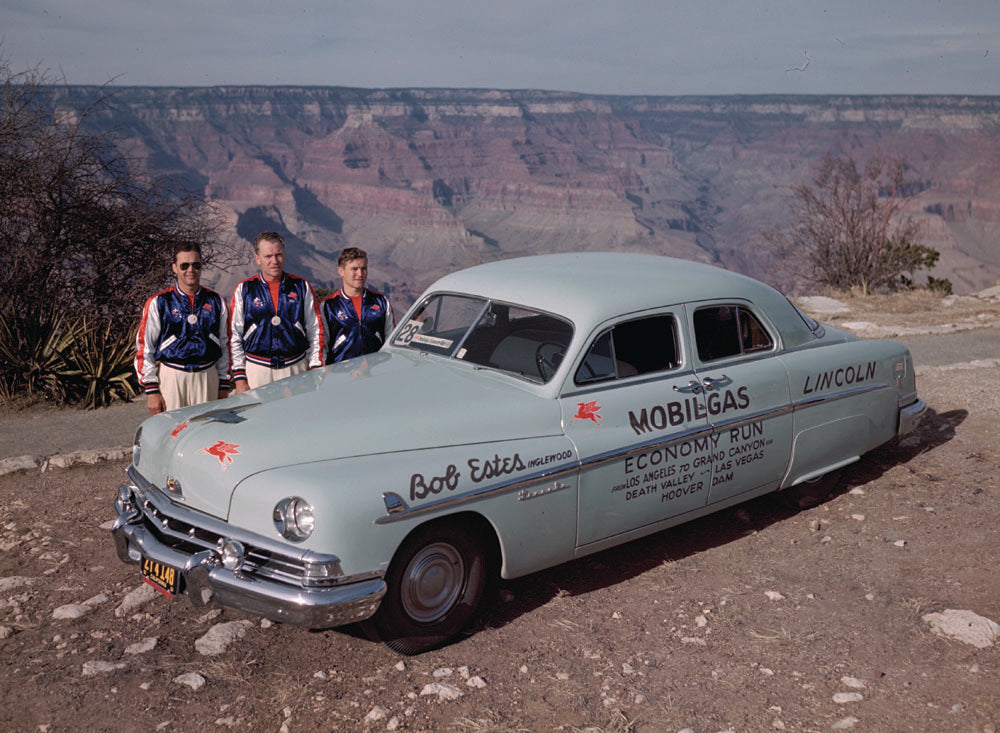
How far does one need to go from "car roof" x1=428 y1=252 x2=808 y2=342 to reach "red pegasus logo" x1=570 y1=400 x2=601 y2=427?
42 centimetres

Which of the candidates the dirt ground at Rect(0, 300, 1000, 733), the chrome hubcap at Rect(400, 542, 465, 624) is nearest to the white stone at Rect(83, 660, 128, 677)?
the dirt ground at Rect(0, 300, 1000, 733)

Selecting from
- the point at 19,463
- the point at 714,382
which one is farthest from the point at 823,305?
the point at 19,463

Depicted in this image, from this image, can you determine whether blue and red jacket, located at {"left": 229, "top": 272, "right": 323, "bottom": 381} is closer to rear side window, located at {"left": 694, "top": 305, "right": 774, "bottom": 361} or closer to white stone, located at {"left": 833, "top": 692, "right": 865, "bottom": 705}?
rear side window, located at {"left": 694, "top": 305, "right": 774, "bottom": 361}

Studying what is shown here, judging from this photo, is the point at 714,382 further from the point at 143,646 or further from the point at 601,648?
the point at 143,646

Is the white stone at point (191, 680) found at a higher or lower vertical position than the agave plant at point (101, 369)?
lower

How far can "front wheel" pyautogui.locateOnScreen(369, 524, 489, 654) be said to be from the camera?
12.1ft

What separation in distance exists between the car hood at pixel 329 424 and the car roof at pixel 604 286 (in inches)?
20.7

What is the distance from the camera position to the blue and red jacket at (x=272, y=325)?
5.55 m

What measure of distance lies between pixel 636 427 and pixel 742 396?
0.84 metres

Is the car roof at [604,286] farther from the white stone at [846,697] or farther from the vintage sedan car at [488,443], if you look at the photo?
the white stone at [846,697]

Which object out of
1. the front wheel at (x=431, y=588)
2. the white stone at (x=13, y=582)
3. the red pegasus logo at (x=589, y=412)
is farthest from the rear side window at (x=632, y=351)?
the white stone at (x=13, y=582)

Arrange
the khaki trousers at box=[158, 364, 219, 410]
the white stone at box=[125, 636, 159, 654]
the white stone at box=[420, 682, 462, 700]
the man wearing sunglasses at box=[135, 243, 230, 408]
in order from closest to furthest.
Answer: the white stone at box=[420, 682, 462, 700] → the white stone at box=[125, 636, 159, 654] → the man wearing sunglasses at box=[135, 243, 230, 408] → the khaki trousers at box=[158, 364, 219, 410]

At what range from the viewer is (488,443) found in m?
3.95

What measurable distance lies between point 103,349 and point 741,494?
22.9 ft
